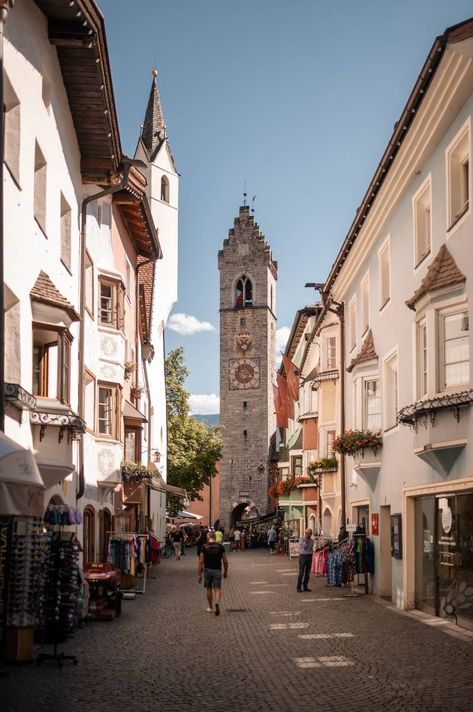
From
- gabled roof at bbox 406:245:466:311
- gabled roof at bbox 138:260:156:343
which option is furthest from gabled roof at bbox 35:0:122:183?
gabled roof at bbox 138:260:156:343

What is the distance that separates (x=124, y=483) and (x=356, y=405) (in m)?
7.17

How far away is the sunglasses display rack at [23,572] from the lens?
42.3 ft

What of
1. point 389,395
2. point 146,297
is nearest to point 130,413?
point 389,395

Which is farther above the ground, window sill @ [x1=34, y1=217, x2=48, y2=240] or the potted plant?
window sill @ [x1=34, y1=217, x2=48, y2=240]

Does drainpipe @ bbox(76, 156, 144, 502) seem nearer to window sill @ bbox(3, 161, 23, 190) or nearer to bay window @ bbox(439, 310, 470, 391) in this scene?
window sill @ bbox(3, 161, 23, 190)

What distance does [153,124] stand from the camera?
5369cm

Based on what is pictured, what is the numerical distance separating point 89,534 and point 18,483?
14.1 m

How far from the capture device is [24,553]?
43.8 feet

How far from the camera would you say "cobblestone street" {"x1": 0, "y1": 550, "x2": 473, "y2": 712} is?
33.7ft

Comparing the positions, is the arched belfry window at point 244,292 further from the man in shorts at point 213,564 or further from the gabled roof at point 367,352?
→ the man in shorts at point 213,564

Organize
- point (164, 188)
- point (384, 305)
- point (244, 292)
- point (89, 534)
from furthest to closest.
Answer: point (244, 292) < point (164, 188) < point (89, 534) < point (384, 305)

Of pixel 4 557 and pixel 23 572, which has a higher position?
pixel 4 557

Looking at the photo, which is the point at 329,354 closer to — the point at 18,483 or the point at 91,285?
the point at 91,285

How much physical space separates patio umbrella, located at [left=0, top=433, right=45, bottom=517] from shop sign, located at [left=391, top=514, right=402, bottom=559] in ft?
39.0
